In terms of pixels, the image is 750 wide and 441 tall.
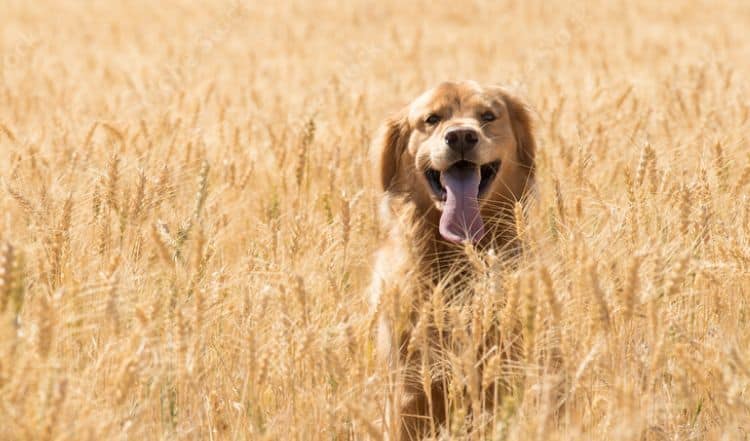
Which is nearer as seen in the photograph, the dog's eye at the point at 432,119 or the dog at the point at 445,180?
the dog at the point at 445,180

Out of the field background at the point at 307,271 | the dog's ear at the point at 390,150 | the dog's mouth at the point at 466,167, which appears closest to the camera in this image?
the field background at the point at 307,271

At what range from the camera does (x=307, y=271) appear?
3.09 meters

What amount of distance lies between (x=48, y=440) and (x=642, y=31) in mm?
12287

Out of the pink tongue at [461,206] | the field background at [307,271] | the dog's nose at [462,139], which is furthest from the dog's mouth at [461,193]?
the field background at [307,271]

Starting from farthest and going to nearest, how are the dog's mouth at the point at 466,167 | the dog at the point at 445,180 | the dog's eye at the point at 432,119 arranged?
the dog's eye at the point at 432,119 → the dog's mouth at the point at 466,167 → the dog at the point at 445,180

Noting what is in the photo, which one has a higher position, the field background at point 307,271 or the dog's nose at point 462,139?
the dog's nose at point 462,139

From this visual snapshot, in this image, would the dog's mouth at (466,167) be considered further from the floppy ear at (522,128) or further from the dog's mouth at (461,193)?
the floppy ear at (522,128)

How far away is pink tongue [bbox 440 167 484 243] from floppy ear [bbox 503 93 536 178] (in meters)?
0.42

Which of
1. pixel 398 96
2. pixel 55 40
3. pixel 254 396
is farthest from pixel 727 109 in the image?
pixel 55 40

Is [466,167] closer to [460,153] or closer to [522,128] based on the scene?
[460,153]

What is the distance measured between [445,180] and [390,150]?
21.1 inches

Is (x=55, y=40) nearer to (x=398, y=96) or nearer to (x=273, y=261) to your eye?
(x=398, y=96)

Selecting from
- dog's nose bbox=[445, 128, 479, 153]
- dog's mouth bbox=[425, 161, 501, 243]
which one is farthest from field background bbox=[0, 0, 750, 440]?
dog's nose bbox=[445, 128, 479, 153]

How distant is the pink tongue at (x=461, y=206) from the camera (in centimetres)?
347
